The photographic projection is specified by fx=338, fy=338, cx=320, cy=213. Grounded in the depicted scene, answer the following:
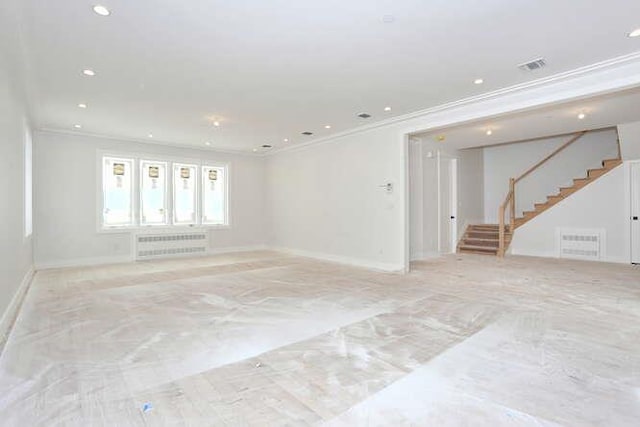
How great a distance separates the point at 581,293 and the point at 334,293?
345 centimetres

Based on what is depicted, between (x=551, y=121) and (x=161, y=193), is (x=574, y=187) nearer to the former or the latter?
(x=551, y=121)

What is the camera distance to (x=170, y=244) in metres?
8.30

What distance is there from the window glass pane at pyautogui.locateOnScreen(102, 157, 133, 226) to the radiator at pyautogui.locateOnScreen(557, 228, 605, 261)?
406 inches

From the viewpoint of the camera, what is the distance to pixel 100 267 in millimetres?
6949

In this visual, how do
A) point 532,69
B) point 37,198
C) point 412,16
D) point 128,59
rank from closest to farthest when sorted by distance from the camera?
point 412,16 < point 128,59 < point 532,69 < point 37,198

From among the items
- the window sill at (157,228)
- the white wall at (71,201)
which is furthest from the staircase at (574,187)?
the white wall at (71,201)

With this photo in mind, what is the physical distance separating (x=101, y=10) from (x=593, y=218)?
31.7 ft

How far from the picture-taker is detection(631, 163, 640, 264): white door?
23.6 feet

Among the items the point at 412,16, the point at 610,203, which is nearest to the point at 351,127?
the point at 412,16

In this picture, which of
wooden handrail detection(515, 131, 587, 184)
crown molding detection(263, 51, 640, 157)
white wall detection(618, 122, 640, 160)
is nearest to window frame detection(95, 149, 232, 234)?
crown molding detection(263, 51, 640, 157)

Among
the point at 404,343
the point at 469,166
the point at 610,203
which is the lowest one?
the point at 404,343

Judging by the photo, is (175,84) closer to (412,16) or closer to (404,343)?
(412,16)

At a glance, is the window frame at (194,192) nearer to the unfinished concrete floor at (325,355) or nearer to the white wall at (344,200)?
the white wall at (344,200)

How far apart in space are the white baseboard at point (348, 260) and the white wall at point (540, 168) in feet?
17.7
